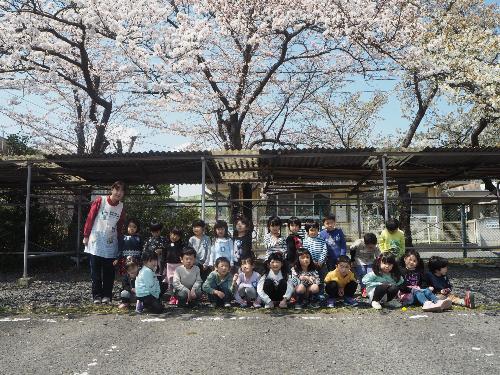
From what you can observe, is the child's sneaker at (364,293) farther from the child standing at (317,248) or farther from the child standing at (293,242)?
the child standing at (293,242)

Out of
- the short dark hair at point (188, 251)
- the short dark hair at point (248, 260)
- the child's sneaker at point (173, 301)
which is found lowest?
the child's sneaker at point (173, 301)

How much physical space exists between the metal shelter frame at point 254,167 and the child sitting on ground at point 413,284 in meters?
1.43

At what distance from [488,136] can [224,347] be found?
52.6ft

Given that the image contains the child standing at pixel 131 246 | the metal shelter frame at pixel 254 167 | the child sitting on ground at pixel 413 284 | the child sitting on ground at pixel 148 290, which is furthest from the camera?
the metal shelter frame at pixel 254 167

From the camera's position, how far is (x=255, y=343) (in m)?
4.56

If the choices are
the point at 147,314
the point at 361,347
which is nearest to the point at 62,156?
the point at 147,314

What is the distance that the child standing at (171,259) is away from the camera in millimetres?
6720

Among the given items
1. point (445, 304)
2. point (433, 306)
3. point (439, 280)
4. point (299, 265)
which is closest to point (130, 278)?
point (299, 265)

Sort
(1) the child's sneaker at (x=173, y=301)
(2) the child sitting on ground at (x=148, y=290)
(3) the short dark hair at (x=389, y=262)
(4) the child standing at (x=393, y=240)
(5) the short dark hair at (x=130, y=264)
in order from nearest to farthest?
(2) the child sitting on ground at (x=148, y=290) → (3) the short dark hair at (x=389, y=262) → (5) the short dark hair at (x=130, y=264) → (1) the child's sneaker at (x=173, y=301) → (4) the child standing at (x=393, y=240)

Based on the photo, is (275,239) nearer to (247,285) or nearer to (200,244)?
(247,285)

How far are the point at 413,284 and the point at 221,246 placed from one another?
2586mm

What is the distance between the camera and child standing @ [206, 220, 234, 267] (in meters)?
6.93

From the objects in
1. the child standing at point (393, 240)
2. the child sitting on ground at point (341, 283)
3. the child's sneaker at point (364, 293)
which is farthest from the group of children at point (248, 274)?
the child standing at point (393, 240)

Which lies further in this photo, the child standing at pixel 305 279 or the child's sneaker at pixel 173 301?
the child's sneaker at pixel 173 301
